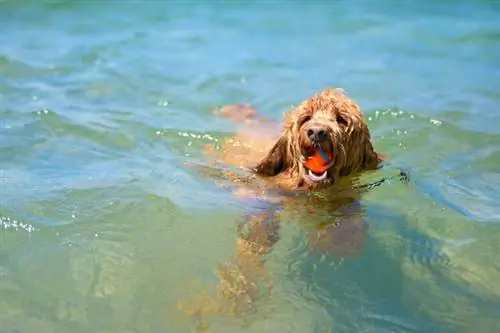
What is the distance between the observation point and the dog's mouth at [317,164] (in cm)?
588

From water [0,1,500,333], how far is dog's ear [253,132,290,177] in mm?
409

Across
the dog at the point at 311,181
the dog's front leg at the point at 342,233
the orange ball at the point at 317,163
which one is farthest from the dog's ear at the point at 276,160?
the dog's front leg at the point at 342,233

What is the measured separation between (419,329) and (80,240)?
2.56 m

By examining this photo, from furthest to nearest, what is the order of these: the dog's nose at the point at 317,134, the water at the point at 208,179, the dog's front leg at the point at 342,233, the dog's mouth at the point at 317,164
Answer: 1. the dog's mouth at the point at 317,164
2. the dog's nose at the point at 317,134
3. the dog's front leg at the point at 342,233
4. the water at the point at 208,179

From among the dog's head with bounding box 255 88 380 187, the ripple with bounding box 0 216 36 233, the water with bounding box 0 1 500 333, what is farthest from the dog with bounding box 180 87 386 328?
the ripple with bounding box 0 216 36 233

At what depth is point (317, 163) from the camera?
233 inches

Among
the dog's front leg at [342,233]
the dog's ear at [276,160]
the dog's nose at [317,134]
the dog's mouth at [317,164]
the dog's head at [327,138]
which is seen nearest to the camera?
the dog's front leg at [342,233]

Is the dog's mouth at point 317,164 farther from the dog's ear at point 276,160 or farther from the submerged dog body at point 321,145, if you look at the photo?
the dog's ear at point 276,160

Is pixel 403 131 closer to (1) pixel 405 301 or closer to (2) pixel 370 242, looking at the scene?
(2) pixel 370 242

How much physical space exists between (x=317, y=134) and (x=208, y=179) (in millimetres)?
1481

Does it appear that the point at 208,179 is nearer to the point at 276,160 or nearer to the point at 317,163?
the point at 276,160

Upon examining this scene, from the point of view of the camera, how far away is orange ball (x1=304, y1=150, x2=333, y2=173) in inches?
232

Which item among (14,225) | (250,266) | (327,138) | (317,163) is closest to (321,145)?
(327,138)

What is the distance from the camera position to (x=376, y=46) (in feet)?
43.2
